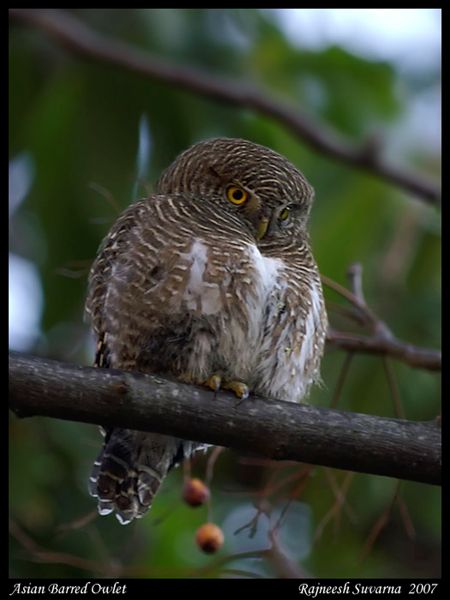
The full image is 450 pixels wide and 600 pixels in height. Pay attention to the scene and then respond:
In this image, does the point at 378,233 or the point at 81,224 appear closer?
the point at 81,224

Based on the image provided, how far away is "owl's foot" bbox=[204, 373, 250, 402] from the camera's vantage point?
3.34 m

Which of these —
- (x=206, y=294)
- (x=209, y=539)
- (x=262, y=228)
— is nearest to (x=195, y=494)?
(x=209, y=539)

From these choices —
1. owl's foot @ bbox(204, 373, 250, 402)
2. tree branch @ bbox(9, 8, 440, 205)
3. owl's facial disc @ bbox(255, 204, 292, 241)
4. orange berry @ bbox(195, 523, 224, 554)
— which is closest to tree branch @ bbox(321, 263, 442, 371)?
owl's facial disc @ bbox(255, 204, 292, 241)

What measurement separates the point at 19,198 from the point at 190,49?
1143mm

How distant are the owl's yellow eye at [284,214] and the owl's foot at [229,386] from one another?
672 mm

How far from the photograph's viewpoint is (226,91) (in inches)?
221

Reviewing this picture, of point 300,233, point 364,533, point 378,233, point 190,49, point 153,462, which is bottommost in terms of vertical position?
point 364,533

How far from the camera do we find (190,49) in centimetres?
591

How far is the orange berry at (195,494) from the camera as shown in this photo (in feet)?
12.5
